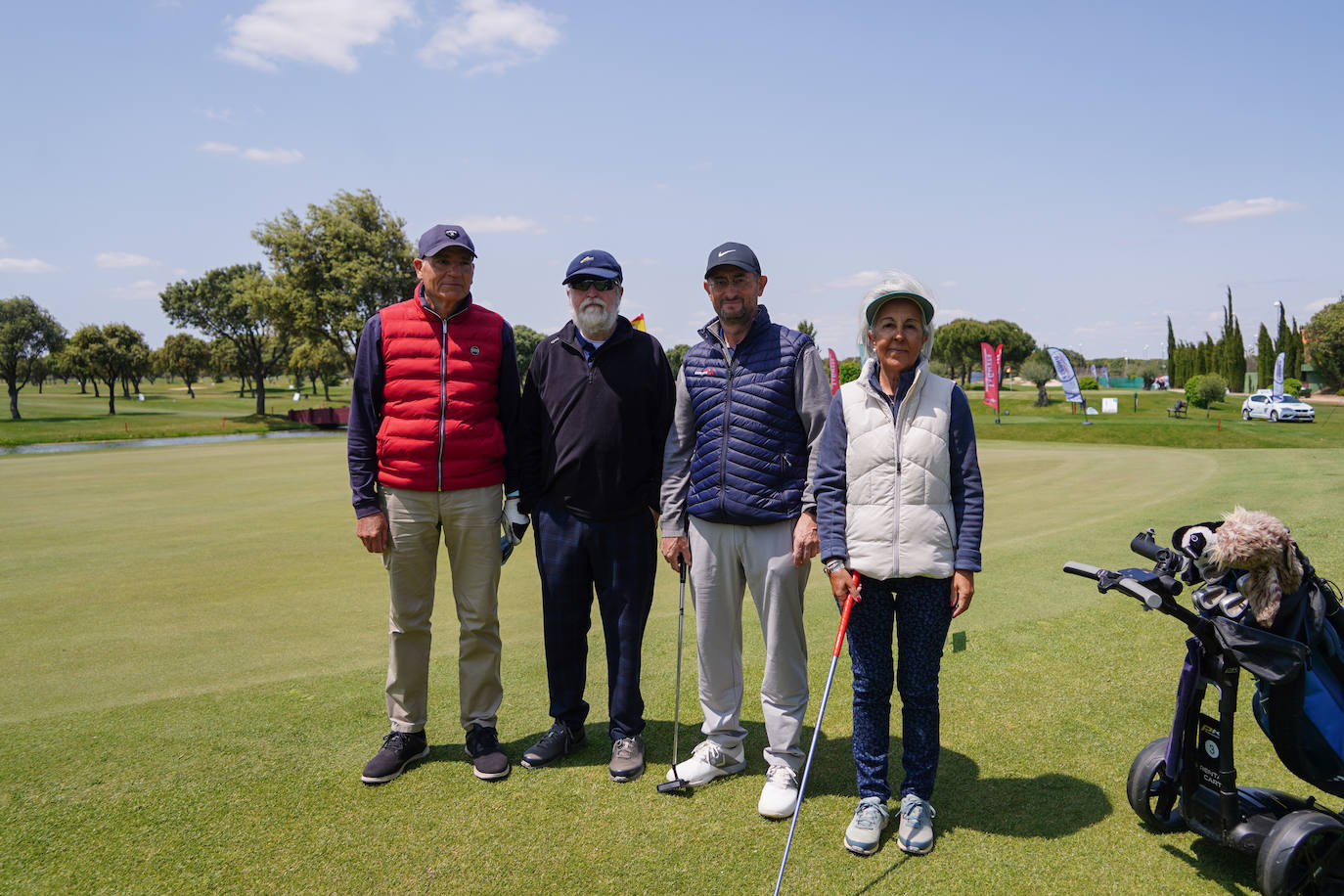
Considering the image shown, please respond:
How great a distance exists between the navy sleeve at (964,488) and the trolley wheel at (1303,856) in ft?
4.22

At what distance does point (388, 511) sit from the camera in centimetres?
410

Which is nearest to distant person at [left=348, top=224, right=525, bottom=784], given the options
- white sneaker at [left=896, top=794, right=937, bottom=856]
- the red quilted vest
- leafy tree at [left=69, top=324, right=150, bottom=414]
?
the red quilted vest

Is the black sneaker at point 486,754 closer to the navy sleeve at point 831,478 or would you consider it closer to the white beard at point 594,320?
the navy sleeve at point 831,478

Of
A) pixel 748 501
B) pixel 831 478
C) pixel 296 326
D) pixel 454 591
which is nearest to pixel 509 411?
pixel 454 591

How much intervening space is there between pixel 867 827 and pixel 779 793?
0.45 m

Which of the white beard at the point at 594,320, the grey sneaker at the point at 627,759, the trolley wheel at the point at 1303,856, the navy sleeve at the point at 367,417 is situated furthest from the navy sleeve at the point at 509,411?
the trolley wheel at the point at 1303,856

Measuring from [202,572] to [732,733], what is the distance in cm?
671

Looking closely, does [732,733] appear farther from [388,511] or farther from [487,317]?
[487,317]

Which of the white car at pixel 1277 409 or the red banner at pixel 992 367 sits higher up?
the red banner at pixel 992 367

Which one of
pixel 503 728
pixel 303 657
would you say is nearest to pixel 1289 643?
pixel 503 728

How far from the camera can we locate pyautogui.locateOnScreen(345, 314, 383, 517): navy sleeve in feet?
13.3

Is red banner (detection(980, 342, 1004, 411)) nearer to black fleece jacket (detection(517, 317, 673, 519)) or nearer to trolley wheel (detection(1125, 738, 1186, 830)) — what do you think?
black fleece jacket (detection(517, 317, 673, 519))

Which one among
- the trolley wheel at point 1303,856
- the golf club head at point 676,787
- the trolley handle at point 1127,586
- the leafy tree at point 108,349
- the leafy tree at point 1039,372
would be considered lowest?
the golf club head at point 676,787

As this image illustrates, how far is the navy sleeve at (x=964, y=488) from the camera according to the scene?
3262 mm
